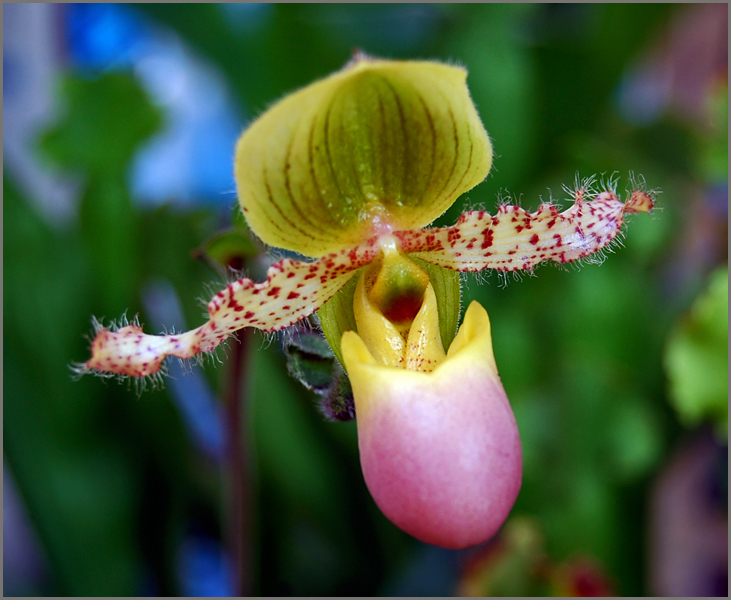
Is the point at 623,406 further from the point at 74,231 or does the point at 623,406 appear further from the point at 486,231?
the point at 74,231

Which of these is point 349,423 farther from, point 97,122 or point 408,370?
point 97,122

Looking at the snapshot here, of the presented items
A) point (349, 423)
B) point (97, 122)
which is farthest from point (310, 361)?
point (97, 122)

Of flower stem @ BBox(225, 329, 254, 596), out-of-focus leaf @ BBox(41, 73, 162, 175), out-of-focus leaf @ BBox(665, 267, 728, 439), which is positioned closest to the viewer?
flower stem @ BBox(225, 329, 254, 596)

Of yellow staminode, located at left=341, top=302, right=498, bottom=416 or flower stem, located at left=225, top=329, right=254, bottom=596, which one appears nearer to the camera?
yellow staminode, located at left=341, top=302, right=498, bottom=416

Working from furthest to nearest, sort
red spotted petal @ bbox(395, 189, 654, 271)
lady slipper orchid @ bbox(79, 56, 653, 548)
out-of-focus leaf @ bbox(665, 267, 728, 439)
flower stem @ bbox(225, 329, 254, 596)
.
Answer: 1. out-of-focus leaf @ bbox(665, 267, 728, 439)
2. flower stem @ bbox(225, 329, 254, 596)
3. red spotted petal @ bbox(395, 189, 654, 271)
4. lady slipper orchid @ bbox(79, 56, 653, 548)

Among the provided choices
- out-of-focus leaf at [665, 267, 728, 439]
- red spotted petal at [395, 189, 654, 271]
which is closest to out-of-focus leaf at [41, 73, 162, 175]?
red spotted petal at [395, 189, 654, 271]

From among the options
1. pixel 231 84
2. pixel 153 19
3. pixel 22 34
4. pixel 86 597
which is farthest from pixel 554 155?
pixel 22 34

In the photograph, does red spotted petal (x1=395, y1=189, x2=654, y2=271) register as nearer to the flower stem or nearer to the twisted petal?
the twisted petal

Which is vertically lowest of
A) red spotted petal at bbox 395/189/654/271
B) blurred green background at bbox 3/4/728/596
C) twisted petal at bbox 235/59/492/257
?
blurred green background at bbox 3/4/728/596
